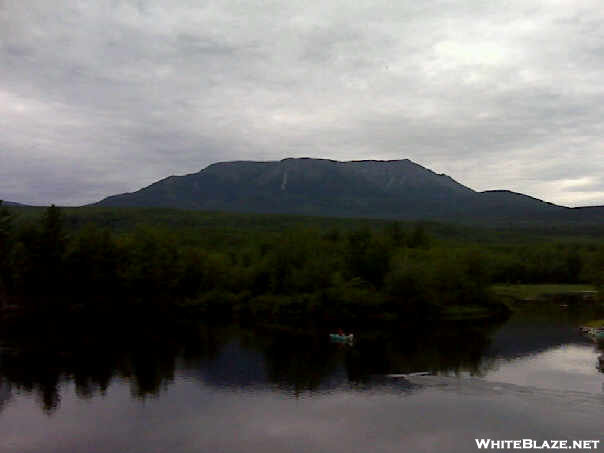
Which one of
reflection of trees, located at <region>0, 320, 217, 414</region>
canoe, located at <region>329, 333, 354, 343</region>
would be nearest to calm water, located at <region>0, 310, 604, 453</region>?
reflection of trees, located at <region>0, 320, 217, 414</region>

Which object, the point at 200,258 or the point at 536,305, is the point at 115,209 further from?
the point at 536,305

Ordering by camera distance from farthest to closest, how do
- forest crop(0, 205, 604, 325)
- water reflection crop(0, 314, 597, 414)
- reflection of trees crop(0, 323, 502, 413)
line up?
forest crop(0, 205, 604, 325) → reflection of trees crop(0, 323, 502, 413) → water reflection crop(0, 314, 597, 414)

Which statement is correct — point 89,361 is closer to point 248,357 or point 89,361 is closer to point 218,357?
point 218,357

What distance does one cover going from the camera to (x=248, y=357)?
169 ft

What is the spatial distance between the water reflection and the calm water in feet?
0.57

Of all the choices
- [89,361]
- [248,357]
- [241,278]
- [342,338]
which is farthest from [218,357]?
[241,278]

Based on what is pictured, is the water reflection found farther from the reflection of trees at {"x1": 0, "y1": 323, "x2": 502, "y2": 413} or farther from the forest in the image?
the forest

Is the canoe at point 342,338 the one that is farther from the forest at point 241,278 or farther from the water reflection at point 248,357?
the forest at point 241,278

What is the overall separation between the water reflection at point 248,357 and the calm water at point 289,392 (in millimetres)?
174

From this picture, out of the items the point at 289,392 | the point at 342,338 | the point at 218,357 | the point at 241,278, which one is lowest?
the point at 289,392

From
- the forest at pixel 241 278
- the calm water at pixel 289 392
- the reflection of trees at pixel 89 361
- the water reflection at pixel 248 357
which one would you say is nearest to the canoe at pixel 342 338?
the water reflection at pixel 248 357

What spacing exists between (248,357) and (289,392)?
11.9 meters

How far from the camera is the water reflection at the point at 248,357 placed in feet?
140

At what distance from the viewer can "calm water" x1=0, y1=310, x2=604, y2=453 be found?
103 ft
